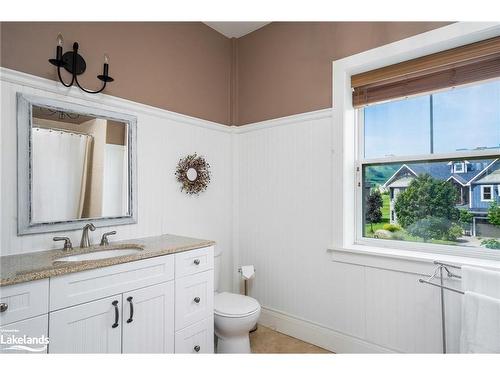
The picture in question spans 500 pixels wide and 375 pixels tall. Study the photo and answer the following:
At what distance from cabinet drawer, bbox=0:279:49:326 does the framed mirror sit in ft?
1.64

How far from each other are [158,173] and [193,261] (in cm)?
77

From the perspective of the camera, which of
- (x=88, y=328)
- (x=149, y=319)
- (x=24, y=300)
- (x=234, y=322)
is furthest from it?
(x=234, y=322)

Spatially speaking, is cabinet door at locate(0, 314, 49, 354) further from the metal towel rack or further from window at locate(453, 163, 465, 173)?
window at locate(453, 163, 465, 173)

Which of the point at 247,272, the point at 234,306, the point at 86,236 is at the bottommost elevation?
the point at 234,306

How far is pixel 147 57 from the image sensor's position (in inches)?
82.9

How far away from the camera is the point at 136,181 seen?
2.01 meters

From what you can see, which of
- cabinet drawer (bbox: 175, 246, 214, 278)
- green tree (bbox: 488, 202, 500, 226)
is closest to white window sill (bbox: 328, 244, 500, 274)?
green tree (bbox: 488, 202, 500, 226)

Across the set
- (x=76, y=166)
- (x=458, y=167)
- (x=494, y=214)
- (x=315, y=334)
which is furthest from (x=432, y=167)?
(x=76, y=166)

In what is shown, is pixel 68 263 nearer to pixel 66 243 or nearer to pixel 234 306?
pixel 66 243

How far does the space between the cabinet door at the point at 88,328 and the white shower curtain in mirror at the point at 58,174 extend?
62cm

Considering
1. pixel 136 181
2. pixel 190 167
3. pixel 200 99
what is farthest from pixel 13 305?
pixel 200 99

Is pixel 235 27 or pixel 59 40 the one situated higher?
pixel 235 27

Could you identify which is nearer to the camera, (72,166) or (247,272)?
(72,166)

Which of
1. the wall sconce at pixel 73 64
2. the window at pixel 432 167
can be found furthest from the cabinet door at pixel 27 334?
the window at pixel 432 167
